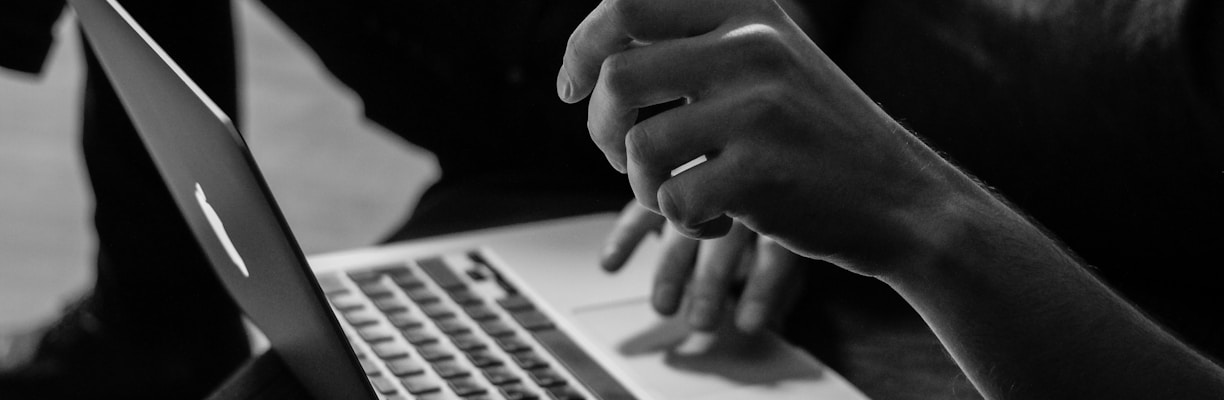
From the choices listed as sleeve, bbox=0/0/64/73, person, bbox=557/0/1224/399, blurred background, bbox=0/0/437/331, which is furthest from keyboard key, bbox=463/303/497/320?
blurred background, bbox=0/0/437/331

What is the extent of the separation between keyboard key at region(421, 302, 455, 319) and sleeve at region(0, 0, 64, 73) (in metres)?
0.50

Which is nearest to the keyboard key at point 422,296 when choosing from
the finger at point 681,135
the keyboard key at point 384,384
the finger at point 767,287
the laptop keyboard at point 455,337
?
the laptop keyboard at point 455,337

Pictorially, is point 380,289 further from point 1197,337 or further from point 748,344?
point 1197,337

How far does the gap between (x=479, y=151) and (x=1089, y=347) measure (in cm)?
68

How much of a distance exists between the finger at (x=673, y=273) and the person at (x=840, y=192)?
0.23 meters

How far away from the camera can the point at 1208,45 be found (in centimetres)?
74

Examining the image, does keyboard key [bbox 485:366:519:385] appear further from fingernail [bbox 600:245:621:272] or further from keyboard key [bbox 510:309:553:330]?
fingernail [bbox 600:245:621:272]

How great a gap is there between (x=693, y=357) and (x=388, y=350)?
0.19 meters

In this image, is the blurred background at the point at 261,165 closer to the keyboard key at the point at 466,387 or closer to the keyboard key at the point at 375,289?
the keyboard key at the point at 375,289

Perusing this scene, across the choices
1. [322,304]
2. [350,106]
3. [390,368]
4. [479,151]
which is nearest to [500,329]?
[390,368]

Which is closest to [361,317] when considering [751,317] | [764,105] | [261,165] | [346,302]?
[346,302]

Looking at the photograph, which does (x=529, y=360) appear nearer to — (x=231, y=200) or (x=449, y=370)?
(x=449, y=370)

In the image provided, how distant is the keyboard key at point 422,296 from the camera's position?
794mm

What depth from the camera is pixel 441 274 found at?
0.82 m
